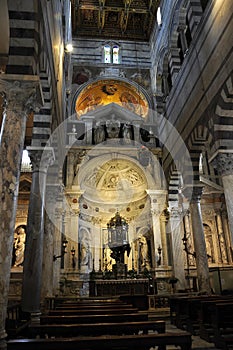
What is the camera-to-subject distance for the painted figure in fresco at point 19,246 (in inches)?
560

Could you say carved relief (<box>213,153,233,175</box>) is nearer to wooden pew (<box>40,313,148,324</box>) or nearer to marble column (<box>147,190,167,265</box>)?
wooden pew (<box>40,313,148,324</box>)

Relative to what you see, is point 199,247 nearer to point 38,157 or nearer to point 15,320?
point 38,157

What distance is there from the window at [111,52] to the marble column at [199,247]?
11.1 metres

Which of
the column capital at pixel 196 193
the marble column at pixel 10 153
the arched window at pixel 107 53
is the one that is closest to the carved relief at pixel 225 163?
the column capital at pixel 196 193

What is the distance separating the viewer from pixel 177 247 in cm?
1409

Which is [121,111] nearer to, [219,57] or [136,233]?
[136,233]

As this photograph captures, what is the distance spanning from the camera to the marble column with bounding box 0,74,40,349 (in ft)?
14.5

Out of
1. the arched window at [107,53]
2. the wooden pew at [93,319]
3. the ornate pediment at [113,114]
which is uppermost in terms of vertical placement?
the arched window at [107,53]

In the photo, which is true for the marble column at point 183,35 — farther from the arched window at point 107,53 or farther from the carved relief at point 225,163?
the carved relief at point 225,163

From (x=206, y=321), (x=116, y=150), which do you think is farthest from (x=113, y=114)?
(x=206, y=321)

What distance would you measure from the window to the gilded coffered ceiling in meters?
0.57

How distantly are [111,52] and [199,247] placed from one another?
13.6 metres

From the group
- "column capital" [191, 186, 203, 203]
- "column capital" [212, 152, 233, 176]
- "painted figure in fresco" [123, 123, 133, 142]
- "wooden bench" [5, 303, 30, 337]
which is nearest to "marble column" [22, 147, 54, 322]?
"wooden bench" [5, 303, 30, 337]

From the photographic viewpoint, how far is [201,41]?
32.1ft
